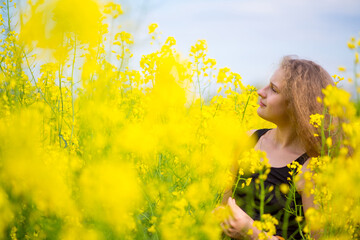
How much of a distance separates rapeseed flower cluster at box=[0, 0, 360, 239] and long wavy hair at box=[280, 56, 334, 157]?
31 centimetres

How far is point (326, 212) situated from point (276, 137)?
2.77 ft

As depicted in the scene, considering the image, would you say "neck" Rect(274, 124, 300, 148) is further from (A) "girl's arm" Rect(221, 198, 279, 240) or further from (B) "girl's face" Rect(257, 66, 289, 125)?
→ (A) "girl's arm" Rect(221, 198, 279, 240)

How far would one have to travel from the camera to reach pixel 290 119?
214 centimetres

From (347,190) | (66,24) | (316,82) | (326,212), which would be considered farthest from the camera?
(316,82)

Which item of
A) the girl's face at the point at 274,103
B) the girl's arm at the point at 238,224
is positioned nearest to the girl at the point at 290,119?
the girl's face at the point at 274,103

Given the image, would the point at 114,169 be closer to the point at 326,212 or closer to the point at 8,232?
the point at 8,232

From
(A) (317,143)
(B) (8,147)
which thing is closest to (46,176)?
(B) (8,147)

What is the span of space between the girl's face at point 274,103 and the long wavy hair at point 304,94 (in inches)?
1.2

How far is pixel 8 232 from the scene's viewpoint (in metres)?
1.50

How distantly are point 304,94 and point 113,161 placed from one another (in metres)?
1.23

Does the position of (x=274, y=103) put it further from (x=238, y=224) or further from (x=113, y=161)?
→ (x=113, y=161)

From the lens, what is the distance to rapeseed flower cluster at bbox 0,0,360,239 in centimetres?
Answer: 129

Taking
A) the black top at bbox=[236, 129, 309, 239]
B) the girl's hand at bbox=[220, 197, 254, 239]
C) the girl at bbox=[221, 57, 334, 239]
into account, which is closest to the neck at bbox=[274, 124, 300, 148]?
the girl at bbox=[221, 57, 334, 239]

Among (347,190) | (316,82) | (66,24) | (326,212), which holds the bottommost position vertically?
(326,212)
